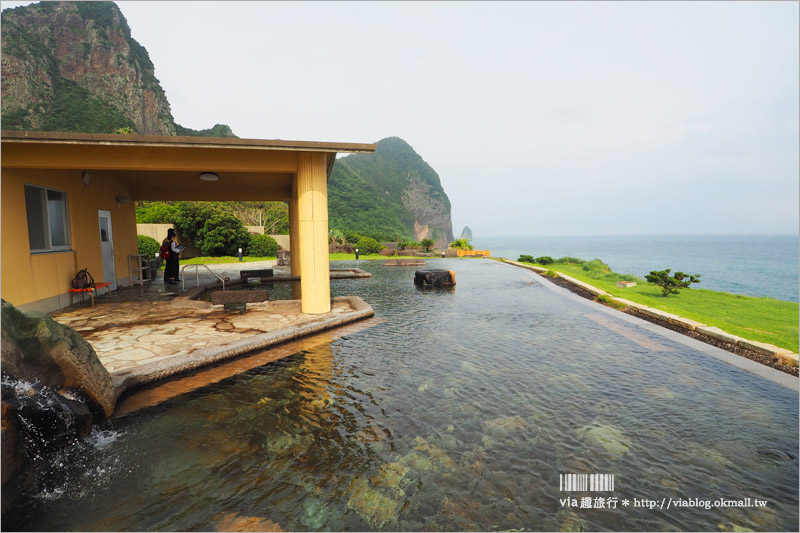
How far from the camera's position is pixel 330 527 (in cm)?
266

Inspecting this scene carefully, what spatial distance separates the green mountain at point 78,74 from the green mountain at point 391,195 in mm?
25719

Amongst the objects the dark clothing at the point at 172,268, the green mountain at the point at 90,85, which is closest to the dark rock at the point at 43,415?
the dark clothing at the point at 172,268

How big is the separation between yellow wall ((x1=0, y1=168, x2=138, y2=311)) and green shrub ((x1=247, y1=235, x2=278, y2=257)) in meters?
16.6

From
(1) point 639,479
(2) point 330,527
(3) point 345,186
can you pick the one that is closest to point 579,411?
(1) point 639,479

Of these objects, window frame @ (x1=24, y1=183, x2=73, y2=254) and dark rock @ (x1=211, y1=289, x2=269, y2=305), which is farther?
dark rock @ (x1=211, y1=289, x2=269, y2=305)

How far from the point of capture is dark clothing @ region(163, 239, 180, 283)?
13977 mm

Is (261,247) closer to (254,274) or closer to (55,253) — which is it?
(254,274)

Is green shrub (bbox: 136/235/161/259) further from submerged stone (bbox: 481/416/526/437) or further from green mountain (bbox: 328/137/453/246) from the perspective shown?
green mountain (bbox: 328/137/453/246)

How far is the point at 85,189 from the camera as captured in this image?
10617 millimetres

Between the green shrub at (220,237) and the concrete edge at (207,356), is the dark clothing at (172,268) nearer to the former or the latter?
the concrete edge at (207,356)

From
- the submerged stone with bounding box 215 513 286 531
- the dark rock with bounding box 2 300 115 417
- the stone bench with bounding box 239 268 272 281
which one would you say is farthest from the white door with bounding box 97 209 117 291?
the submerged stone with bounding box 215 513 286 531

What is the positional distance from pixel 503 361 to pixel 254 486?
4.24 metres

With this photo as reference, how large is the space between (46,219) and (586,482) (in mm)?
12021

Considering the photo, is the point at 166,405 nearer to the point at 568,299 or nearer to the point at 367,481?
the point at 367,481
